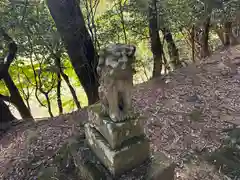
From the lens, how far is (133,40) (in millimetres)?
5727

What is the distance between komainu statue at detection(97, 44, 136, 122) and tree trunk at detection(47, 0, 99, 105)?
7.50 ft

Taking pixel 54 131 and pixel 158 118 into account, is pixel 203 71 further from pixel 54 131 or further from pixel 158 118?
pixel 54 131

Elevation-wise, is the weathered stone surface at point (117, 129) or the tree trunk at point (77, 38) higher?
the tree trunk at point (77, 38)

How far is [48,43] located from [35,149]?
79.1 inches

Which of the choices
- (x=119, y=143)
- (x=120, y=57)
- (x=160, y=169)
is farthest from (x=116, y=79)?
(x=160, y=169)

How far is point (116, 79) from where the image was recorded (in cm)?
184

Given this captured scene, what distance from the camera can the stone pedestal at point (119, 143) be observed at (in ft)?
6.47

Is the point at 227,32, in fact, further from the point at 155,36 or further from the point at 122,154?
the point at 122,154

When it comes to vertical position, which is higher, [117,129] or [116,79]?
[116,79]

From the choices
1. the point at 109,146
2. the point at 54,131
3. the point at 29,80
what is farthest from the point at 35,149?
the point at 29,80

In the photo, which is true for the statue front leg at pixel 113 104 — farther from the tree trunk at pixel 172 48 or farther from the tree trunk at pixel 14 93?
the tree trunk at pixel 172 48

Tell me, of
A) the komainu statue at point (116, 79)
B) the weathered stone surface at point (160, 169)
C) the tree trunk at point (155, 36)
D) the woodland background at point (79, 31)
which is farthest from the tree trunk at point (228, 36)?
the komainu statue at point (116, 79)

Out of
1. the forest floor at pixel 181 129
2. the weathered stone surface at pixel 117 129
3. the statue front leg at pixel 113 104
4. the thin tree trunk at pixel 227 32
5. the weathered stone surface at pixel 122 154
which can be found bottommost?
the forest floor at pixel 181 129

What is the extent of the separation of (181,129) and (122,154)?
157 centimetres
